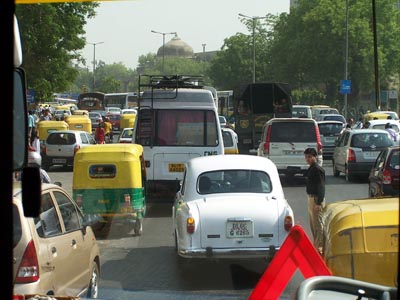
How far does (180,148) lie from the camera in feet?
60.3

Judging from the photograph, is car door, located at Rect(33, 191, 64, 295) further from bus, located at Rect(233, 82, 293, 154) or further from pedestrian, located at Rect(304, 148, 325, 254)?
bus, located at Rect(233, 82, 293, 154)

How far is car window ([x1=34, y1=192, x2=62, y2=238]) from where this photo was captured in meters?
7.43

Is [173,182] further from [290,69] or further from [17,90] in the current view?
[290,69]

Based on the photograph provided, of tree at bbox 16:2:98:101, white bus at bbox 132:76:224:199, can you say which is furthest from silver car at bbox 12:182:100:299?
white bus at bbox 132:76:224:199

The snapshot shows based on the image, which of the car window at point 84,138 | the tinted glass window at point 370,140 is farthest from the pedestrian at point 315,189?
the car window at point 84,138

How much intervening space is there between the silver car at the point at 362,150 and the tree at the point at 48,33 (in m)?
10.6

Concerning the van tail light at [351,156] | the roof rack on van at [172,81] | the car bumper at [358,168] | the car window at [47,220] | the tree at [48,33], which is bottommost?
the car bumper at [358,168]

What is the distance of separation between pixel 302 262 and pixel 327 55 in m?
45.3

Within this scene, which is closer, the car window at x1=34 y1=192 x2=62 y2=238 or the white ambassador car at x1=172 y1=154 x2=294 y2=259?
the car window at x1=34 y1=192 x2=62 y2=238

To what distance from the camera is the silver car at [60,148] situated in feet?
97.2

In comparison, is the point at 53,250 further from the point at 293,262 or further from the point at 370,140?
the point at 370,140

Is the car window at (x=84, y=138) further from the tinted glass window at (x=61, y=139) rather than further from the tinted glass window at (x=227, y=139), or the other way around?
the tinted glass window at (x=227, y=139)

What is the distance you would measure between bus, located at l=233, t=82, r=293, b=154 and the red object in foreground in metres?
28.0

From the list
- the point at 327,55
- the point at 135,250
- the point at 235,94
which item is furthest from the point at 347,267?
Answer: the point at 327,55
